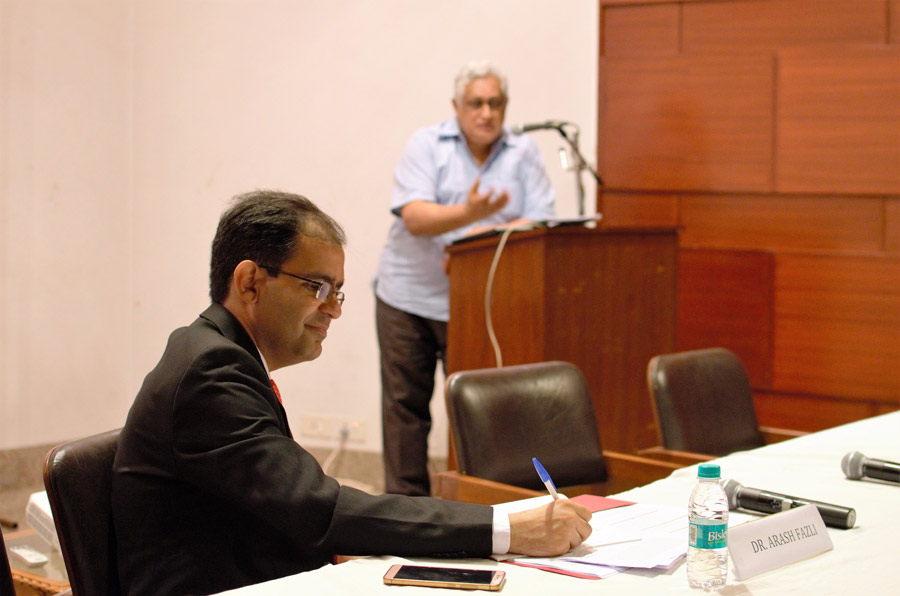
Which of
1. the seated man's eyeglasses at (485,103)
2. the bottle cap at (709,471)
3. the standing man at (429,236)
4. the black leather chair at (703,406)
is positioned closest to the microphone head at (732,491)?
the bottle cap at (709,471)

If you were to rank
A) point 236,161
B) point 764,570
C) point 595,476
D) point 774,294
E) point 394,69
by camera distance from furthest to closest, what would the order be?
point 236,161, point 394,69, point 774,294, point 595,476, point 764,570

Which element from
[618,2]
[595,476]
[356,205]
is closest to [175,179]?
[356,205]

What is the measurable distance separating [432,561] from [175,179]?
4.62 meters

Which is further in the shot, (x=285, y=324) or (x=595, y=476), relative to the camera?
(x=595, y=476)

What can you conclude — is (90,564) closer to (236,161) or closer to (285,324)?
(285,324)

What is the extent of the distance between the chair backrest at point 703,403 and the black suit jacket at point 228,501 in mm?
1413

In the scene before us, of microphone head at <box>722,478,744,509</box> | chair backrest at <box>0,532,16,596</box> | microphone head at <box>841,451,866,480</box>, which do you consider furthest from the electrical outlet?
chair backrest at <box>0,532,16,596</box>

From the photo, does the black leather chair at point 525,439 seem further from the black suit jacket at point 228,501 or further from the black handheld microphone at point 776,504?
the black suit jacket at point 228,501

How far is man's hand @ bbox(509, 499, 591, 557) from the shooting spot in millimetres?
1422

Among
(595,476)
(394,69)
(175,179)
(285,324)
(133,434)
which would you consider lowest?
(595,476)

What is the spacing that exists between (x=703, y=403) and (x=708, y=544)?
156 centimetres

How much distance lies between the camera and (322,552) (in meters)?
1.44

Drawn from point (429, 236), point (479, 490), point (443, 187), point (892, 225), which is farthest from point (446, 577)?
point (892, 225)

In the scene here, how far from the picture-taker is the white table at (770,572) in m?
1.30
